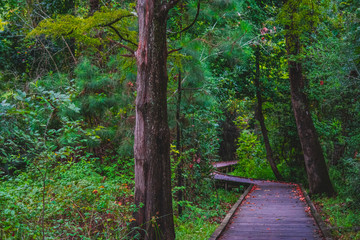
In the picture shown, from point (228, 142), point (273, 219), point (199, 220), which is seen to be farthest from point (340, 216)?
point (228, 142)

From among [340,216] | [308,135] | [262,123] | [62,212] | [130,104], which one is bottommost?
[340,216]

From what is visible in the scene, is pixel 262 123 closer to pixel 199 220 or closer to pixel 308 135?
pixel 308 135

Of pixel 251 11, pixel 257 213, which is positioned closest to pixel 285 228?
pixel 257 213

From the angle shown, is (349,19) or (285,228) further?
(349,19)

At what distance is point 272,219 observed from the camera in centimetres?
736

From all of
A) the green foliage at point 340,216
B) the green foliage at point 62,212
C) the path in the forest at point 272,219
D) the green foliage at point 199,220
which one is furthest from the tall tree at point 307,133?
the green foliage at point 62,212

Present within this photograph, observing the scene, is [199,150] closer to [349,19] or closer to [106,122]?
[106,122]

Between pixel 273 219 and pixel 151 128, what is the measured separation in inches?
163

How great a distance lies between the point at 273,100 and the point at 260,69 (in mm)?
1521

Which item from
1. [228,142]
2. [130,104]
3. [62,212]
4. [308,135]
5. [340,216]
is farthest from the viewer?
[228,142]

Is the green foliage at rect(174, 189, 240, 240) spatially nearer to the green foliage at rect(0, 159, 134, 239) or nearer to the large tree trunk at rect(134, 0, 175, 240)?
the large tree trunk at rect(134, 0, 175, 240)

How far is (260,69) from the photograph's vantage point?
1416 cm

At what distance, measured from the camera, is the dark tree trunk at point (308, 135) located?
34.8 feet

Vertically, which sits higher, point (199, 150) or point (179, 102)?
point (179, 102)
